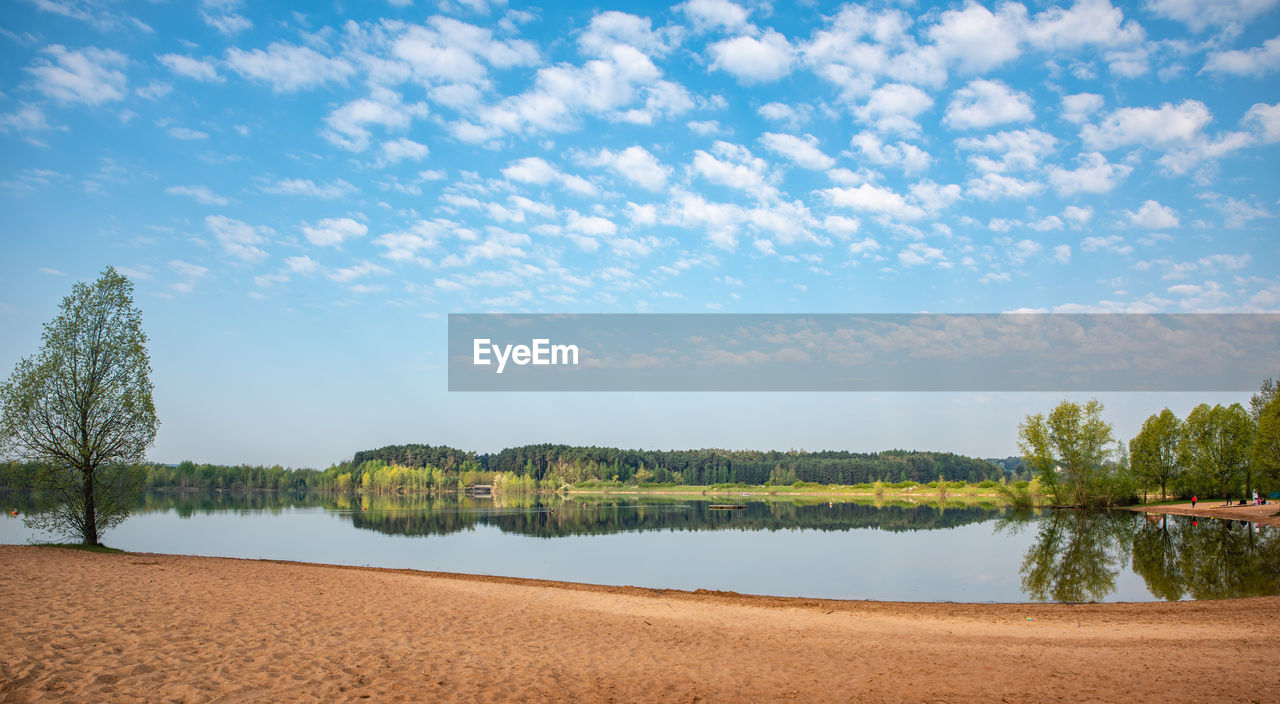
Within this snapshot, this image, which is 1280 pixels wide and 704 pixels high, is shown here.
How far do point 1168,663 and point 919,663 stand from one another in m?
3.85

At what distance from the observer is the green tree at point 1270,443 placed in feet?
172

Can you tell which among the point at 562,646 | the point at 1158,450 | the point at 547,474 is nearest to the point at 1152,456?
the point at 1158,450

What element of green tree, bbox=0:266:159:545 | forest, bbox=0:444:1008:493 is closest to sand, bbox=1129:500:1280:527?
green tree, bbox=0:266:159:545

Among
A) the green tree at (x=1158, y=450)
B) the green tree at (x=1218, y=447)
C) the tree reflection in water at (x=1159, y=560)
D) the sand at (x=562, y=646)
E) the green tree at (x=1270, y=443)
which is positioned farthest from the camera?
the green tree at (x=1158, y=450)

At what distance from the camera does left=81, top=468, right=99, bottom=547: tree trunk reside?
25.3 metres

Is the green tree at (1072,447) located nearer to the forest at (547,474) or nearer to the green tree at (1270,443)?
the green tree at (1270,443)

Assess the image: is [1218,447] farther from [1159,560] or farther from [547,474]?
[547,474]

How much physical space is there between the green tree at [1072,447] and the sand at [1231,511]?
4642 millimetres

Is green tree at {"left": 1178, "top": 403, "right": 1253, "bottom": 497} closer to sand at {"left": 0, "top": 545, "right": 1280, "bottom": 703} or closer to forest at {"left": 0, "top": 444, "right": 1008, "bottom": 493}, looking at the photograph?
sand at {"left": 0, "top": 545, "right": 1280, "bottom": 703}

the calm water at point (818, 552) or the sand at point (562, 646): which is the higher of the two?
the sand at point (562, 646)

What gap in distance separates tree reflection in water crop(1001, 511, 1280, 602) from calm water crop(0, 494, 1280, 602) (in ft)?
0.23

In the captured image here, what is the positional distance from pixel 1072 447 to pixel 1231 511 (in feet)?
51.9

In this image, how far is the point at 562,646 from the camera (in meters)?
12.1

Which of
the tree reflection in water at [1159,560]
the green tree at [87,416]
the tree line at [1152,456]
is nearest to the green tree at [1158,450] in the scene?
the tree line at [1152,456]
